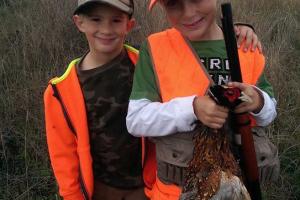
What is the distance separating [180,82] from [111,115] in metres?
0.58

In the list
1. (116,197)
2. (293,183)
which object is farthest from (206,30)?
(293,183)

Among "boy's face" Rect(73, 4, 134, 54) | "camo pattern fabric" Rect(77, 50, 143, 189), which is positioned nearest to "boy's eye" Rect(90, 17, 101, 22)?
"boy's face" Rect(73, 4, 134, 54)

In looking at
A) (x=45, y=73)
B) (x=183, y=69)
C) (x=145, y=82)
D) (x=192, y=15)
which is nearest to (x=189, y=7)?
(x=192, y=15)

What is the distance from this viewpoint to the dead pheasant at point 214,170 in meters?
1.61

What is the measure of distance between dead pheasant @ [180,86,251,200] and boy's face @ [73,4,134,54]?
88 cm

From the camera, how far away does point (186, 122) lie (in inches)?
77.5

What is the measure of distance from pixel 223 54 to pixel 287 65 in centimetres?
314

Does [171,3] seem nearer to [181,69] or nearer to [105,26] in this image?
[181,69]

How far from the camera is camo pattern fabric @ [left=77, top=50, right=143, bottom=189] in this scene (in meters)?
2.47

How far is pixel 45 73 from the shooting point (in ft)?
14.7

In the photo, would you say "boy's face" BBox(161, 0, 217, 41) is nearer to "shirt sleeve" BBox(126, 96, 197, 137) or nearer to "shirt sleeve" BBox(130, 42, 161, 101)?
"shirt sleeve" BBox(130, 42, 161, 101)

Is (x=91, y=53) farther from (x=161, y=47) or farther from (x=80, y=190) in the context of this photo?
(x=80, y=190)

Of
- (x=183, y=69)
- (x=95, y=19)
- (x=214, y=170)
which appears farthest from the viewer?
(x=95, y=19)

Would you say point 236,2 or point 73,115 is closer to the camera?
point 73,115
